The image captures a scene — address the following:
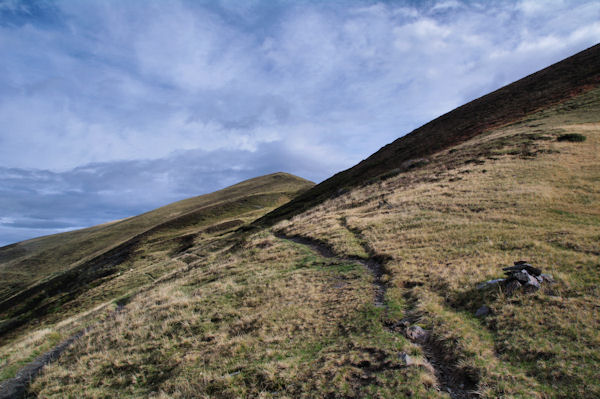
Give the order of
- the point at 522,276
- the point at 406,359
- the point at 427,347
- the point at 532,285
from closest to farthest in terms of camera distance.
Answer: the point at 406,359, the point at 427,347, the point at 532,285, the point at 522,276

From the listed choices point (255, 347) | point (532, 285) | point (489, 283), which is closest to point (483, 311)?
point (489, 283)

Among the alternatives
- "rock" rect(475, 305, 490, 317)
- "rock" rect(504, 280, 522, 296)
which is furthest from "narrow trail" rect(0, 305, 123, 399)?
"rock" rect(504, 280, 522, 296)

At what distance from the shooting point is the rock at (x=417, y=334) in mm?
9570

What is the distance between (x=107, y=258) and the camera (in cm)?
6384

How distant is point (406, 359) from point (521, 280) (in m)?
5.48

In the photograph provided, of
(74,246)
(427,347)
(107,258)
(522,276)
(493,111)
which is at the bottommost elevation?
(427,347)

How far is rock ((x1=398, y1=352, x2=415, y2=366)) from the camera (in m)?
8.42

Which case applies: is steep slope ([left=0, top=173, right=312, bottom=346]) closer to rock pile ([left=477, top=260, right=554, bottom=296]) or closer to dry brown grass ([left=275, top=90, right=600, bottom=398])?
dry brown grass ([left=275, top=90, right=600, bottom=398])

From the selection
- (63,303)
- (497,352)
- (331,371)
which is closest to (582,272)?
(497,352)

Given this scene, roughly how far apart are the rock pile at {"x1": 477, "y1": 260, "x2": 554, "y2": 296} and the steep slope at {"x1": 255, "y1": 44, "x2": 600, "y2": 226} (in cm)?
3509

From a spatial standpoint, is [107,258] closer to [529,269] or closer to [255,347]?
[255,347]

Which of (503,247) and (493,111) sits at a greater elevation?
(493,111)

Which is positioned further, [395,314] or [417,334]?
[395,314]

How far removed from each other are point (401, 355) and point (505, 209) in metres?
16.3
